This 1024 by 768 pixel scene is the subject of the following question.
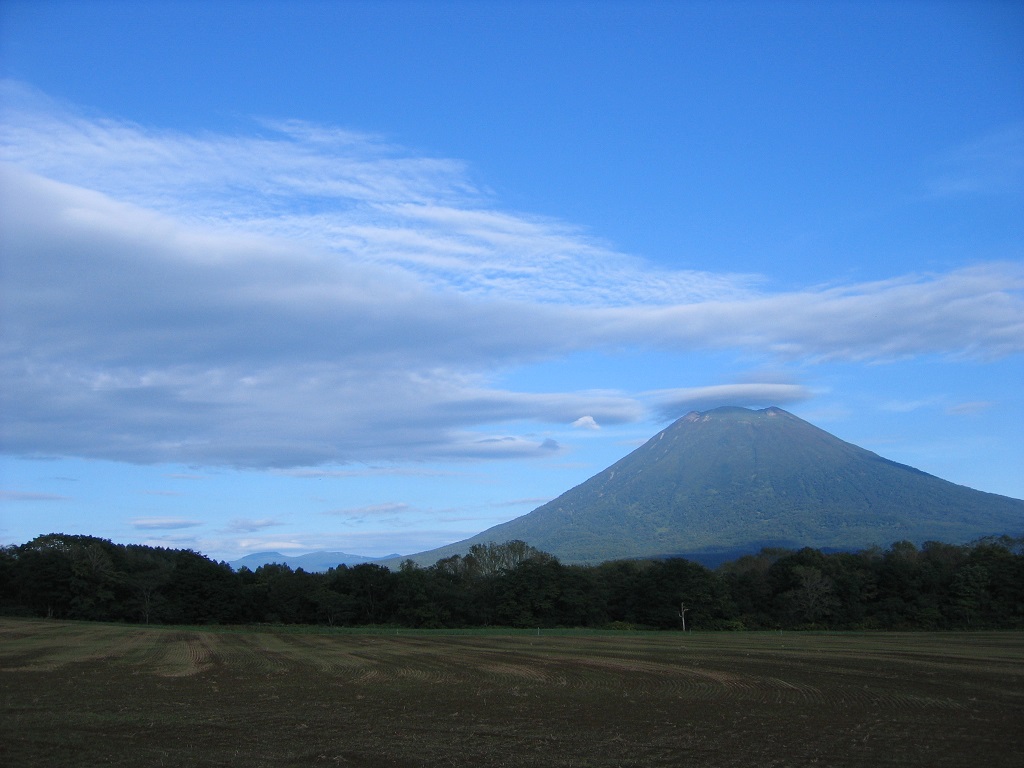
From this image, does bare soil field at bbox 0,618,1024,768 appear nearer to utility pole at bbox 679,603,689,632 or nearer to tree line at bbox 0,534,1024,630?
utility pole at bbox 679,603,689,632

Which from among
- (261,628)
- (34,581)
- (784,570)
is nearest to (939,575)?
(784,570)

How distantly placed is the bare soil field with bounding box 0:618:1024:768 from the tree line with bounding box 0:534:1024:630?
148 feet

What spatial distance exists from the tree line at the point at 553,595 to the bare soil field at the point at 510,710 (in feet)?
148

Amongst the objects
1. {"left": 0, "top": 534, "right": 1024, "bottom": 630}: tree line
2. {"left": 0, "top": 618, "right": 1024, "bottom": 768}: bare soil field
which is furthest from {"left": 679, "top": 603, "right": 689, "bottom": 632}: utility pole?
{"left": 0, "top": 618, "right": 1024, "bottom": 768}: bare soil field

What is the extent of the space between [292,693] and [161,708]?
4330 mm

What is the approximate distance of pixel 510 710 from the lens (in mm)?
20266

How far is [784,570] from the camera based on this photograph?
8544 centimetres

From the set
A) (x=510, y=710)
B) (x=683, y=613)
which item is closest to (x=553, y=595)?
(x=683, y=613)

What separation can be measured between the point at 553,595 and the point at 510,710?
6413cm

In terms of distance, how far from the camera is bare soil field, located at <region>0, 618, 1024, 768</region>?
14531mm

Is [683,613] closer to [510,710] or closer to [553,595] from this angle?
[553,595]

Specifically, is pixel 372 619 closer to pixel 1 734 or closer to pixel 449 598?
pixel 449 598

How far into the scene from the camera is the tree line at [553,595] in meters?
79.1

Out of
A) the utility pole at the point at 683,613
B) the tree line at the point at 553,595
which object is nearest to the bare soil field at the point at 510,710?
the utility pole at the point at 683,613
